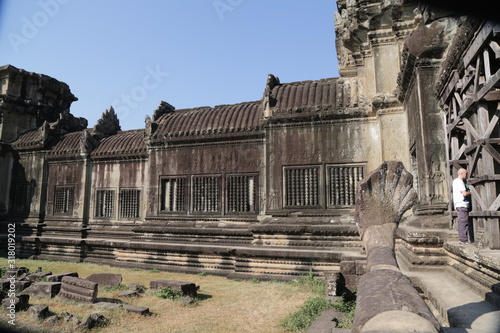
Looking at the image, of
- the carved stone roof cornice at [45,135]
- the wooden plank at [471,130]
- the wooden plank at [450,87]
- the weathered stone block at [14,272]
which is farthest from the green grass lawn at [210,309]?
the carved stone roof cornice at [45,135]

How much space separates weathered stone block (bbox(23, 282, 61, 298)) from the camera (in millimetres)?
6764

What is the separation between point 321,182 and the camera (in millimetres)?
9180

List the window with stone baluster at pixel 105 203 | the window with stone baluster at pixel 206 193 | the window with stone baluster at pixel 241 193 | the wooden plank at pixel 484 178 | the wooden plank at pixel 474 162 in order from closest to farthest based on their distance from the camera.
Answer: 1. the wooden plank at pixel 484 178
2. the wooden plank at pixel 474 162
3. the window with stone baluster at pixel 241 193
4. the window with stone baluster at pixel 206 193
5. the window with stone baluster at pixel 105 203

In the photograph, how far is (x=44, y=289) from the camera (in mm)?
6828

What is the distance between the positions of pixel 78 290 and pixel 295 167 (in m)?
5.76

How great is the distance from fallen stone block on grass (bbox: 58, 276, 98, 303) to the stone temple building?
11.4ft

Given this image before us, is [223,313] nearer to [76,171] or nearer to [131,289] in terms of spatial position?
[131,289]

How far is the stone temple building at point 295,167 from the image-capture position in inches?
198

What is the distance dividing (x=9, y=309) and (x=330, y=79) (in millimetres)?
9257

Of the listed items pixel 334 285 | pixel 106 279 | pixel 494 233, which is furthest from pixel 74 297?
pixel 494 233

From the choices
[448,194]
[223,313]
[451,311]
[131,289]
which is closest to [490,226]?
[451,311]

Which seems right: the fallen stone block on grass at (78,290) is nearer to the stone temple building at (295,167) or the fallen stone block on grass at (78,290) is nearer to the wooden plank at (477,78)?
the stone temple building at (295,167)

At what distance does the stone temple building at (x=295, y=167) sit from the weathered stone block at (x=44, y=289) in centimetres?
356

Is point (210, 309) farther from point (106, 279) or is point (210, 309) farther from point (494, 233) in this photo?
point (494, 233)
